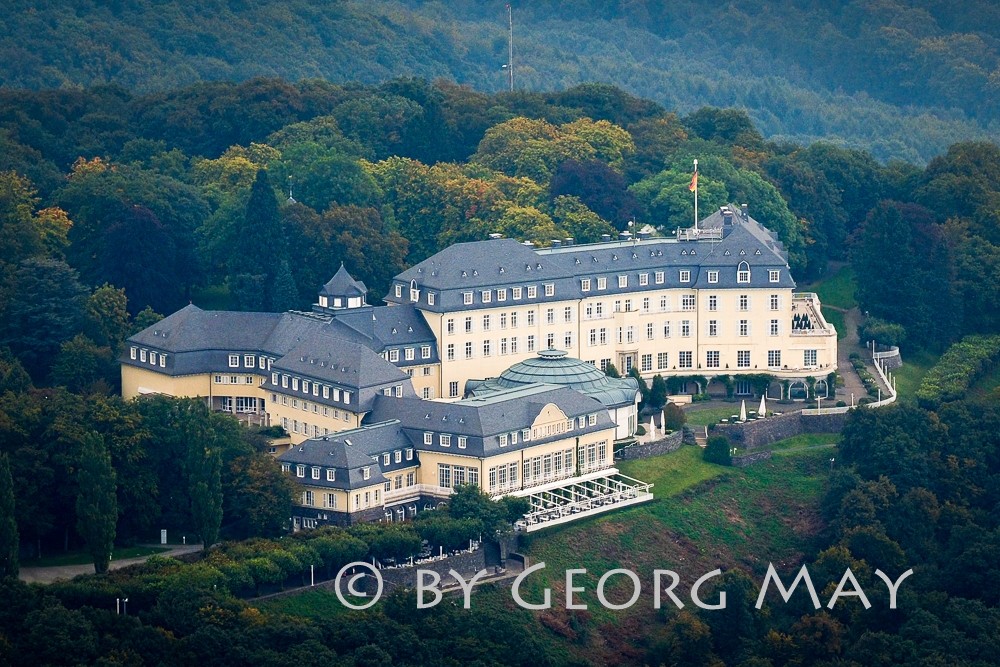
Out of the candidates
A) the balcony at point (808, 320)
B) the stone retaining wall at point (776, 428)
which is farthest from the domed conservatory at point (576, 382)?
the balcony at point (808, 320)

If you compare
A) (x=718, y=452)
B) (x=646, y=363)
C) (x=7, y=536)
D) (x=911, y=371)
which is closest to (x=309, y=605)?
(x=7, y=536)

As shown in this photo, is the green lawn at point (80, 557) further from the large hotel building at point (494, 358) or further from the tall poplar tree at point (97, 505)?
the large hotel building at point (494, 358)

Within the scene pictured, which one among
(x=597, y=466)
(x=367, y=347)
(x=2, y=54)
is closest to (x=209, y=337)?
(x=367, y=347)

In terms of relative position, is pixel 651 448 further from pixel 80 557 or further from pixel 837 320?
pixel 80 557

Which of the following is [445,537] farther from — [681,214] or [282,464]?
[681,214]

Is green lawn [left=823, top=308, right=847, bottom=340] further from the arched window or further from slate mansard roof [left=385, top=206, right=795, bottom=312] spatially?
the arched window

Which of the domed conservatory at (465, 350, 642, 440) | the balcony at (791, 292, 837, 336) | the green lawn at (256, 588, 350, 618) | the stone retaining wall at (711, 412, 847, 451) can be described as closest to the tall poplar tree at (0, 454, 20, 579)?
the green lawn at (256, 588, 350, 618)
